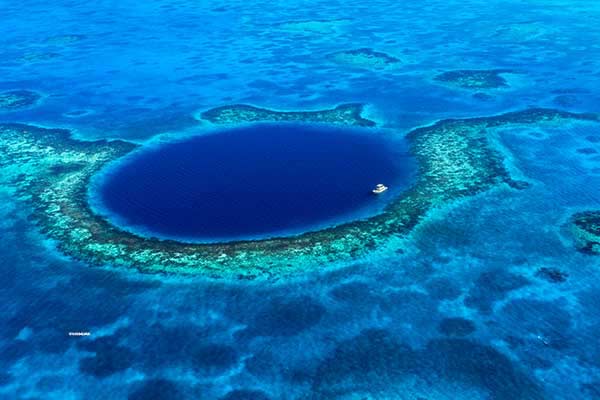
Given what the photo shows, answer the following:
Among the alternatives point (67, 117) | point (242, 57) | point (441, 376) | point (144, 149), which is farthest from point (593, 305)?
point (242, 57)

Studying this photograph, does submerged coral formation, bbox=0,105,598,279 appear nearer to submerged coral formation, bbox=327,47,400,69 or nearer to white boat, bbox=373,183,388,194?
white boat, bbox=373,183,388,194

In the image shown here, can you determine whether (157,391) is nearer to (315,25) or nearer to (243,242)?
(243,242)

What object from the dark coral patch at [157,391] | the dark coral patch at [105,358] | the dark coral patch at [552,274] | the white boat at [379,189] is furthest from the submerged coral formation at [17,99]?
the dark coral patch at [552,274]

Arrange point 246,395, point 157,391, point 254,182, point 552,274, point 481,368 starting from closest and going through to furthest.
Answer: point 246,395
point 157,391
point 481,368
point 552,274
point 254,182

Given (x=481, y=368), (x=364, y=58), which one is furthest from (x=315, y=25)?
(x=481, y=368)

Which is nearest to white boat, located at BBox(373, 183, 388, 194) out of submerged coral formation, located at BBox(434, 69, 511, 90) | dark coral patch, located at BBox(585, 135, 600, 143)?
dark coral patch, located at BBox(585, 135, 600, 143)
